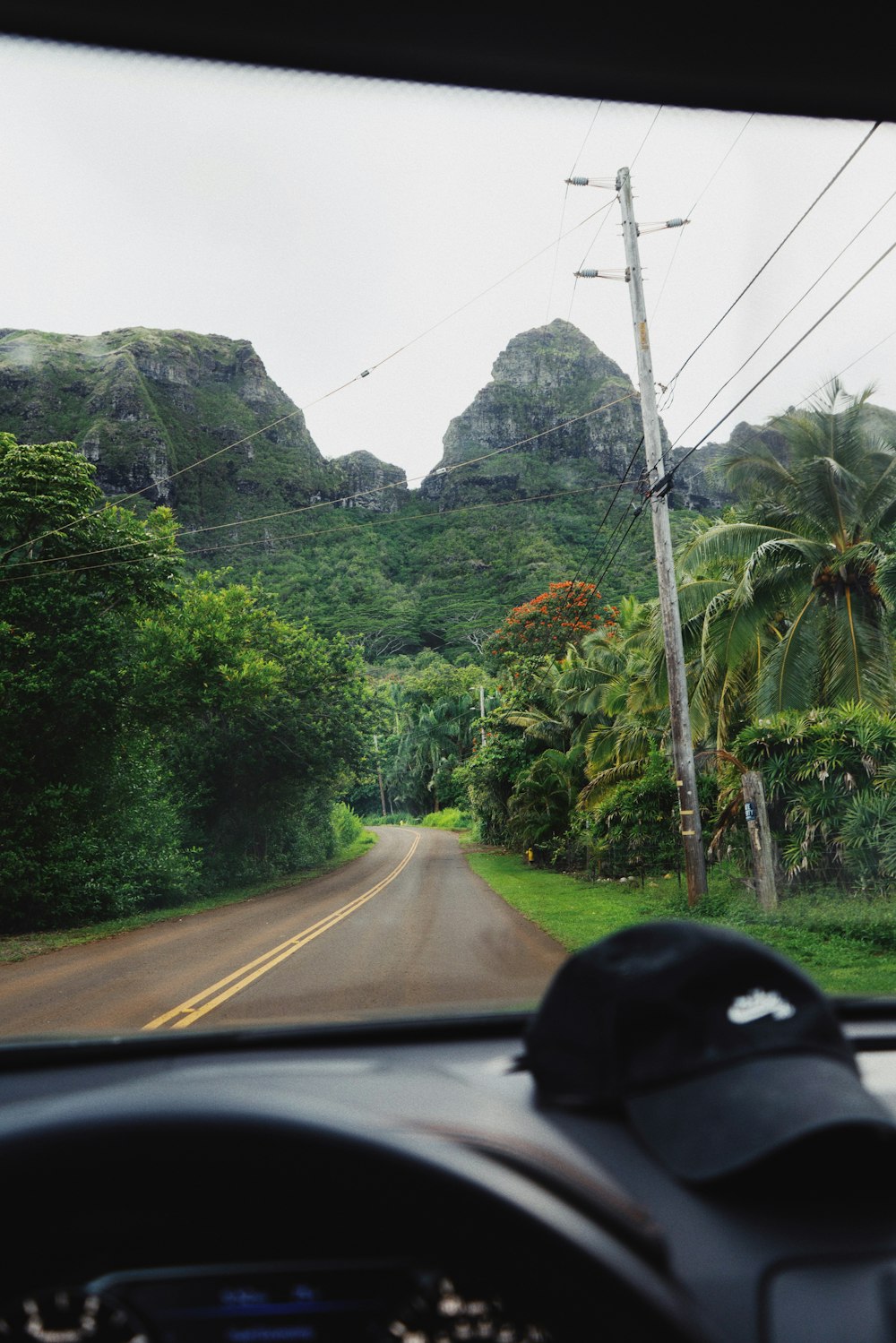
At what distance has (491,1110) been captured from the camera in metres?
1.49

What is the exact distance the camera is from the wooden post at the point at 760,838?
8.95 meters

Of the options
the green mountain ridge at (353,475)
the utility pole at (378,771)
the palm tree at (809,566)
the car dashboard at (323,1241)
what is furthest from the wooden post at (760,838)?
the car dashboard at (323,1241)

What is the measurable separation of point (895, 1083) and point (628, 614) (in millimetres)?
19035

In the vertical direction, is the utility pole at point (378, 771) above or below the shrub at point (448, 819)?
above

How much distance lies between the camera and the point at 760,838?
919 centimetres

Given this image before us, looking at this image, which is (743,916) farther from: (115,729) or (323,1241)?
(323,1241)

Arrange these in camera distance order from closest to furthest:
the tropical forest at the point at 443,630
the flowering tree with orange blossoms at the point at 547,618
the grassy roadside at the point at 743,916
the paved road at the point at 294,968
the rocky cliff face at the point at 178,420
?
the paved road at the point at 294,968, the rocky cliff face at the point at 178,420, the grassy roadside at the point at 743,916, the tropical forest at the point at 443,630, the flowering tree with orange blossoms at the point at 547,618

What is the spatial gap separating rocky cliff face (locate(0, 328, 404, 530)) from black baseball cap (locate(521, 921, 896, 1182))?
425 centimetres

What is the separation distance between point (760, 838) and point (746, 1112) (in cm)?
826

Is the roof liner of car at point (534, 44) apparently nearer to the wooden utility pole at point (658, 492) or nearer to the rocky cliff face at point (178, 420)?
the rocky cliff face at point (178, 420)

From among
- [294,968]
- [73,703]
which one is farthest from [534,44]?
[73,703]

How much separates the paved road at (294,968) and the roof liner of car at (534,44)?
253 cm

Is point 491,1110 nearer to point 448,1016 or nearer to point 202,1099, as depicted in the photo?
point 202,1099

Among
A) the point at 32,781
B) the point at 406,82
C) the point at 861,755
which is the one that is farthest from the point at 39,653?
the point at 406,82
